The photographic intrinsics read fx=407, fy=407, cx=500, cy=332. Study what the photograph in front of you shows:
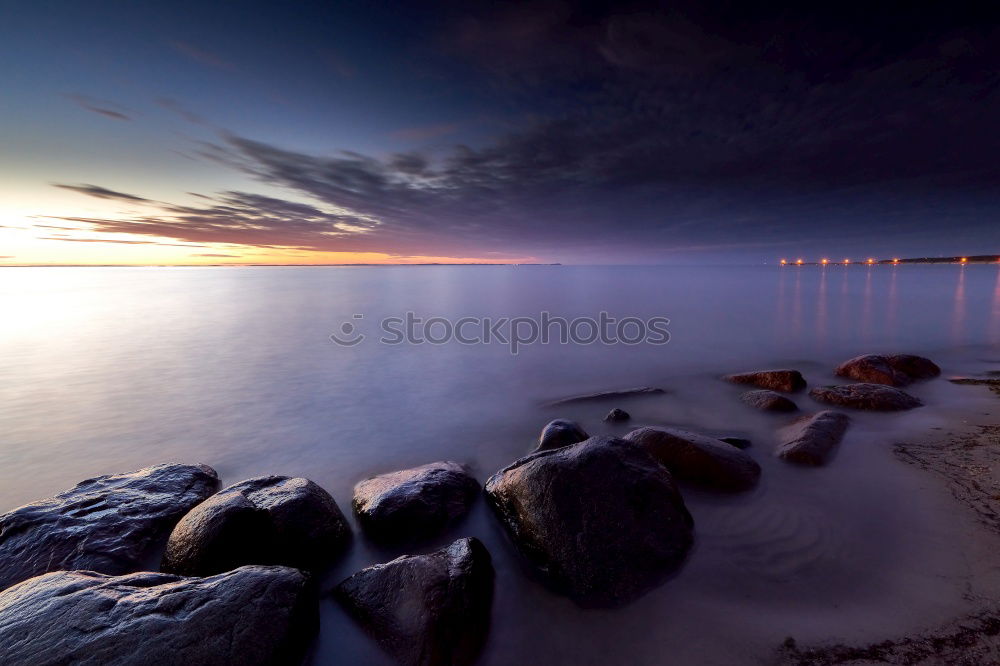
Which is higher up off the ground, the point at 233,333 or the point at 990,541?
the point at 233,333

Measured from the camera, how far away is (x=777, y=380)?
29.7 feet

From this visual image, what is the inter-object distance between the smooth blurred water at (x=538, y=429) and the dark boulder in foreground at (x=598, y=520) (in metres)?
0.18

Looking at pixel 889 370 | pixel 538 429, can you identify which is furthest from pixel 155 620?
pixel 889 370

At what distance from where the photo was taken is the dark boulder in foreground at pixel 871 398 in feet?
24.1

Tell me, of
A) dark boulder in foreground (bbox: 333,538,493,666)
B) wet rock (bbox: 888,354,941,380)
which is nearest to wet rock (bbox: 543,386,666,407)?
wet rock (bbox: 888,354,941,380)

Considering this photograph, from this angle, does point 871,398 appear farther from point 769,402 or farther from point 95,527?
point 95,527

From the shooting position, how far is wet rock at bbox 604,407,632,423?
779cm

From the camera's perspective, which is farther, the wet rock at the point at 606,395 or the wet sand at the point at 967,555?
the wet rock at the point at 606,395

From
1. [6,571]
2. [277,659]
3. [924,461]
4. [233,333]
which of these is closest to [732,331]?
[924,461]

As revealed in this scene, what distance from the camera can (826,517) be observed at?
14.9 feet

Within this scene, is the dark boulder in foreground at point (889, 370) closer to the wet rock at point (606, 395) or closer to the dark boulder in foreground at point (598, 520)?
the wet rock at point (606, 395)

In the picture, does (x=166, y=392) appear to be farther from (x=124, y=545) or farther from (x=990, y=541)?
(x=990, y=541)

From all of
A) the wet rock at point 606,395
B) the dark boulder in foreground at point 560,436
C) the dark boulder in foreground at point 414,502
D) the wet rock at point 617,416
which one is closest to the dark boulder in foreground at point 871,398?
the wet rock at point 606,395

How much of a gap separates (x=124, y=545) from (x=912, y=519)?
811 centimetres
